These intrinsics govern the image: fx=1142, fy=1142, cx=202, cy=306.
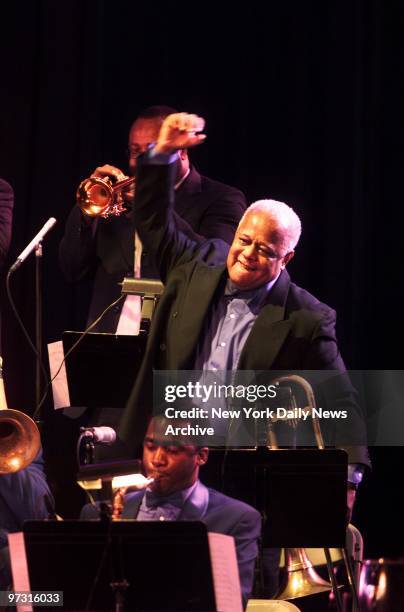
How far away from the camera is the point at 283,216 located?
448 cm

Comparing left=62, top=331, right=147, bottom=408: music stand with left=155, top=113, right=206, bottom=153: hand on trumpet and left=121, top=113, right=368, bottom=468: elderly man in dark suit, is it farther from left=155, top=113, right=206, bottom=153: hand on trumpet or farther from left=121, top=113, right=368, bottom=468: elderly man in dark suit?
left=155, top=113, right=206, bottom=153: hand on trumpet

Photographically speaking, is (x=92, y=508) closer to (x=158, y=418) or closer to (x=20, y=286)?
(x=158, y=418)

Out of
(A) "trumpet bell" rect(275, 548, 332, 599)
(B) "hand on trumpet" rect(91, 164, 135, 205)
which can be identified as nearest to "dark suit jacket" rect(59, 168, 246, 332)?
(B) "hand on trumpet" rect(91, 164, 135, 205)

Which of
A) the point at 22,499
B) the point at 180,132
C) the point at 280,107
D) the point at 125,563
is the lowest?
the point at 22,499

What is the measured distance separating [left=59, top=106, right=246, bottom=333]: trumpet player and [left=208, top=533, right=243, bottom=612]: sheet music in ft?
4.75

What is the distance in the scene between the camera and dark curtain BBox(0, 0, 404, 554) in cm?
558

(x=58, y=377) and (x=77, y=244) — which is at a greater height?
(x=77, y=244)

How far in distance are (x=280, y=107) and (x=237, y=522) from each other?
239cm

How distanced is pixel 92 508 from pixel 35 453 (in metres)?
0.31

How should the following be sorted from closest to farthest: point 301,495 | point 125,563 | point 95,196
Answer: point 125,563
point 301,495
point 95,196

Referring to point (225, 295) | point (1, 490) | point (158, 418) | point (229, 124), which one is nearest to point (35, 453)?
point (1, 490)

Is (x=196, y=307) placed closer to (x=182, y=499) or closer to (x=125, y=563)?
(x=182, y=499)

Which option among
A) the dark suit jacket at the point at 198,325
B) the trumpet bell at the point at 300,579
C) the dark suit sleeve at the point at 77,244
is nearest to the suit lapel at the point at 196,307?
the dark suit jacket at the point at 198,325

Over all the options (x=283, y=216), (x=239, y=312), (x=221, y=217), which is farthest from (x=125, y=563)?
(x=221, y=217)
